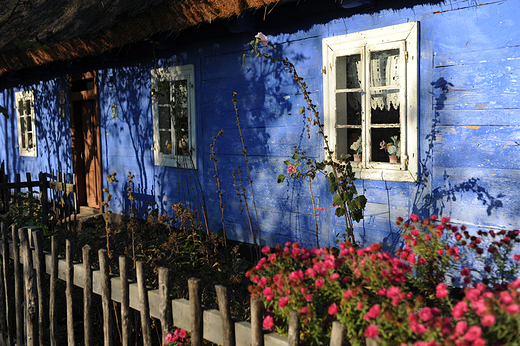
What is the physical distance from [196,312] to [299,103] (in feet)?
9.64

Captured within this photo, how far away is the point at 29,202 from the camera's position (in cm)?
527

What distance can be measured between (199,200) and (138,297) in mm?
3162

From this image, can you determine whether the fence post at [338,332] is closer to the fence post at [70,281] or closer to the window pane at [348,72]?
the fence post at [70,281]

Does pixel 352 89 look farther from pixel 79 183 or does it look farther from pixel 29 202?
pixel 79 183

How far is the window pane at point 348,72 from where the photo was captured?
13.8ft

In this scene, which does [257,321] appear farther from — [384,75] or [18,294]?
[384,75]

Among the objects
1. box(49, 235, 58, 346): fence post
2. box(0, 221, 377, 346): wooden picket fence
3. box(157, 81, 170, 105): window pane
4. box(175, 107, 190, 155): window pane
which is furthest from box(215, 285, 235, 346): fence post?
box(157, 81, 170, 105): window pane

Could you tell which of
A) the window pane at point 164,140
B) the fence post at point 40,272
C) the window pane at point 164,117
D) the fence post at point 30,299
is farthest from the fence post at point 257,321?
the window pane at point 164,117

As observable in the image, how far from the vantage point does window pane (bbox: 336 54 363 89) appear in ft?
13.8

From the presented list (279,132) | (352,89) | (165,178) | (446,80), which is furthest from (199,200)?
(446,80)

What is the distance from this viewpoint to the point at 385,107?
13.1 ft

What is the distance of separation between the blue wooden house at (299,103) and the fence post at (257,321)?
98.1 inches

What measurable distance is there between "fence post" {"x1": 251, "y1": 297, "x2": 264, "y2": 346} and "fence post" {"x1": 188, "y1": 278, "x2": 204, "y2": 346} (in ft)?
1.13

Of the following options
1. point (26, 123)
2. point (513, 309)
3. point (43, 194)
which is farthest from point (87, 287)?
point (26, 123)
